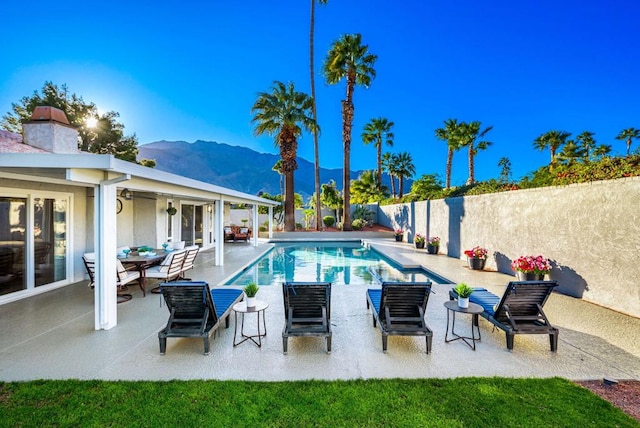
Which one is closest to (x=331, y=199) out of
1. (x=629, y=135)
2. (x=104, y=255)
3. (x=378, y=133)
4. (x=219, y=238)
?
(x=378, y=133)

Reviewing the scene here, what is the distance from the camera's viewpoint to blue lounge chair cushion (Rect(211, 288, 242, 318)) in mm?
4809

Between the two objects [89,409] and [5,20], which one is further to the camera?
[5,20]

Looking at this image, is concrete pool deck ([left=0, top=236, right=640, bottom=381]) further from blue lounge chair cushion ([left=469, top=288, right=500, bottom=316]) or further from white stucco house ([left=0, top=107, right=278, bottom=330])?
white stucco house ([left=0, top=107, right=278, bottom=330])

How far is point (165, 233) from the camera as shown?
12461 mm

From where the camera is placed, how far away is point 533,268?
7309mm

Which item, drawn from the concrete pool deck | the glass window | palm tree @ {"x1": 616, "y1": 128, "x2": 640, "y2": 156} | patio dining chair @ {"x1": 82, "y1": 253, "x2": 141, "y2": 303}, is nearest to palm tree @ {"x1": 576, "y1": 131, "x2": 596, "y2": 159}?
palm tree @ {"x1": 616, "y1": 128, "x2": 640, "y2": 156}

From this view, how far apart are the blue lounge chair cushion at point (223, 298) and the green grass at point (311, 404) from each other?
151 cm

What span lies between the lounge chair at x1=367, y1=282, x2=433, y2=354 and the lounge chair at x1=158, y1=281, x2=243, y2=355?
2.46 metres

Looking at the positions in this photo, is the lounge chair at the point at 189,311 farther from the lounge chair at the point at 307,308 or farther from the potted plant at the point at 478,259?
the potted plant at the point at 478,259

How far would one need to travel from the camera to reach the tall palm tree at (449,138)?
28562mm

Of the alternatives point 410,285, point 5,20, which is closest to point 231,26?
point 5,20

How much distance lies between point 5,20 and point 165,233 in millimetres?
12919

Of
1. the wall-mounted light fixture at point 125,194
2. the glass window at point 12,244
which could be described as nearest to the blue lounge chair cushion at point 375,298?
the glass window at point 12,244

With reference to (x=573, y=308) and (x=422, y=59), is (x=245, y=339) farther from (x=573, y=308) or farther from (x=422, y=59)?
(x=422, y=59)
